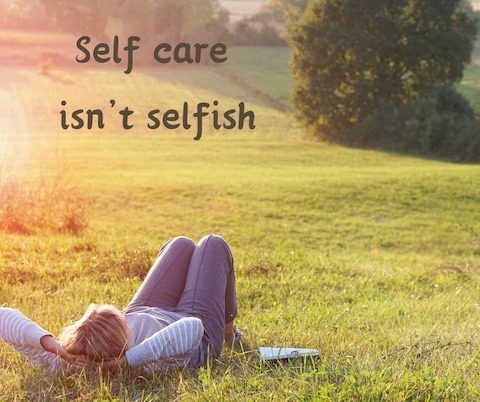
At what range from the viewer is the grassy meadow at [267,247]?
3973mm

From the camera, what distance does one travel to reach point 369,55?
122ft

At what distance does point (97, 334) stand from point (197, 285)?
1.11 metres

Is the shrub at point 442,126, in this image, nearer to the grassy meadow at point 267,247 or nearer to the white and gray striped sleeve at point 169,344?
the grassy meadow at point 267,247

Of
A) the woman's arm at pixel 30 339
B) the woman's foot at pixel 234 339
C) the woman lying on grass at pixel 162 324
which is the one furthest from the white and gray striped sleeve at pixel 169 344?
the woman's foot at pixel 234 339

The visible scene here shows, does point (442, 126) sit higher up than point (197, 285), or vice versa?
point (197, 285)

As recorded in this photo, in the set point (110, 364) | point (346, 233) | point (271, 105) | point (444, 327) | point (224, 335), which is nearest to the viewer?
point (110, 364)

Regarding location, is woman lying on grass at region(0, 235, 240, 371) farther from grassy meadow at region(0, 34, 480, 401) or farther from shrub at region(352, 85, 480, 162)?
shrub at region(352, 85, 480, 162)

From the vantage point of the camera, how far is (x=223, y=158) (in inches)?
1268

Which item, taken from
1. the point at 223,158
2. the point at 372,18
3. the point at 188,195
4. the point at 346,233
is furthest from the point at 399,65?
the point at 346,233

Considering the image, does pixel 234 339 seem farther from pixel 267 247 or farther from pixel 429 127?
pixel 429 127

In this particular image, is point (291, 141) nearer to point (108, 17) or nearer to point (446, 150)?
point (446, 150)

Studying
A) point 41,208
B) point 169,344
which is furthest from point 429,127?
point 169,344

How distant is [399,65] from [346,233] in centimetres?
2273

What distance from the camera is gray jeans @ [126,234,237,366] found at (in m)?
4.88
